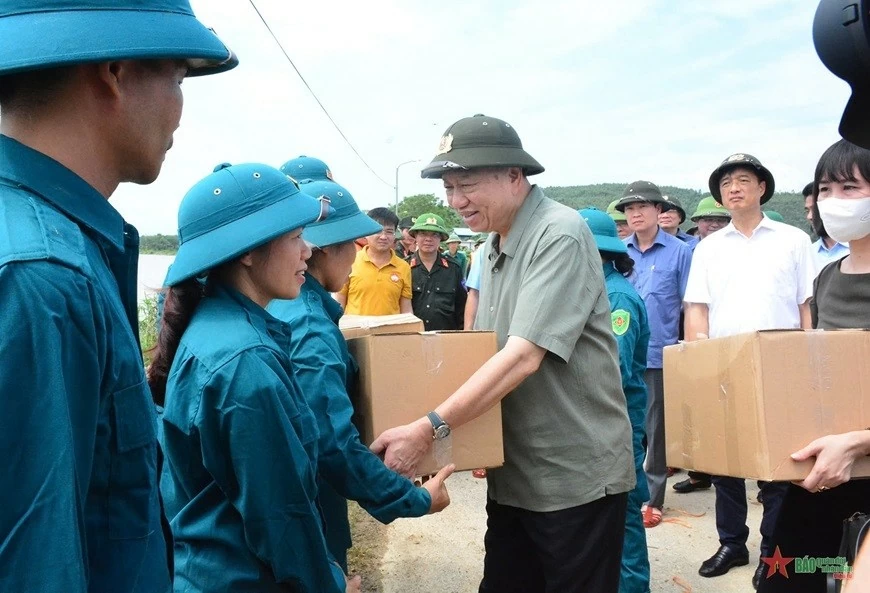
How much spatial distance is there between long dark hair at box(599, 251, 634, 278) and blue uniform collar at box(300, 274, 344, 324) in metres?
1.68

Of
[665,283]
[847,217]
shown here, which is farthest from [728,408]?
[665,283]

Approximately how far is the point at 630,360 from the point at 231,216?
229 centimetres

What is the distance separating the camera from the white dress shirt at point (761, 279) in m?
3.88

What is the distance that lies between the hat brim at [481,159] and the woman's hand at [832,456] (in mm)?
1288

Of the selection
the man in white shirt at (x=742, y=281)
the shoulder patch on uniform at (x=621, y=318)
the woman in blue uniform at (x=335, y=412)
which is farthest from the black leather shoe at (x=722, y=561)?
the woman in blue uniform at (x=335, y=412)

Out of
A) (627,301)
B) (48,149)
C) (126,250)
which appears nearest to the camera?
(48,149)

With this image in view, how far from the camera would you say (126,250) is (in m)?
1.05

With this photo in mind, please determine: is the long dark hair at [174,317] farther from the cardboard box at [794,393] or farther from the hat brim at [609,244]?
the hat brim at [609,244]

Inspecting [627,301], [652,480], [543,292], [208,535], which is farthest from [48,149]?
[652,480]

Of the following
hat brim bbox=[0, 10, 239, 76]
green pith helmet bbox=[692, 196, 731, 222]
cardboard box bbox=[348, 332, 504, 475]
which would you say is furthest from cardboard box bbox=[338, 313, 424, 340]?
green pith helmet bbox=[692, 196, 731, 222]

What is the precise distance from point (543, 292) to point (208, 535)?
123 centimetres

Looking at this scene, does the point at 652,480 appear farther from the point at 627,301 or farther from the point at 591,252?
the point at 591,252

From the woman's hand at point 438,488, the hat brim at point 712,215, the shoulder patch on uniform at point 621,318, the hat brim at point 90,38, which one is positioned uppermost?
the hat brim at point 712,215

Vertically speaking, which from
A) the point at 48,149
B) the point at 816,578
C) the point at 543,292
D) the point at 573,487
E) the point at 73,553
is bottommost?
the point at 816,578
